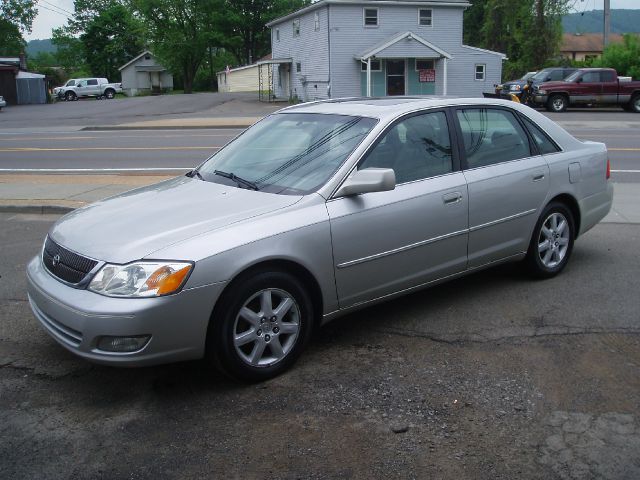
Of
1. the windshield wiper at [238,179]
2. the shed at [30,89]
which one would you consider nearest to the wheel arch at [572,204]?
the windshield wiper at [238,179]

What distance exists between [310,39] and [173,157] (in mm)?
26843

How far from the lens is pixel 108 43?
88875mm

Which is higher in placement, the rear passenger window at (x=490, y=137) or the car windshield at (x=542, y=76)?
the car windshield at (x=542, y=76)

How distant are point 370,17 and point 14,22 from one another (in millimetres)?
50172

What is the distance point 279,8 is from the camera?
7881cm

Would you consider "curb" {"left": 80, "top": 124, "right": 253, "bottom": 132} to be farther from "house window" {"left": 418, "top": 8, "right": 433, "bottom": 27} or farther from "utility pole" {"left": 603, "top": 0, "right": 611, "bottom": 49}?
"utility pole" {"left": 603, "top": 0, "right": 611, "bottom": 49}

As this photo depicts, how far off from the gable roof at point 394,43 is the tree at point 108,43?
58311 mm

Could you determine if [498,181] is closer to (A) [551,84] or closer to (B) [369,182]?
(B) [369,182]

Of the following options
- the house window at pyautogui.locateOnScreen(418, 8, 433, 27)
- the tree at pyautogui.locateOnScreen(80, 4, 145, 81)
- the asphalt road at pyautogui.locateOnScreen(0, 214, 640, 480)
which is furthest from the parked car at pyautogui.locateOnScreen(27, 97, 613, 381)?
the tree at pyautogui.locateOnScreen(80, 4, 145, 81)

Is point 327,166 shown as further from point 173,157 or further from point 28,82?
point 28,82

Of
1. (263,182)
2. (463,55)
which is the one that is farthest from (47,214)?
(463,55)

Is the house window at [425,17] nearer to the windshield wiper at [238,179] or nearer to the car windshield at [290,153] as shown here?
the car windshield at [290,153]

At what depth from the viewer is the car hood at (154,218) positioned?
12.8 ft

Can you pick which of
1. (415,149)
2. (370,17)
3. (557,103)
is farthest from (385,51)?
(415,149)
